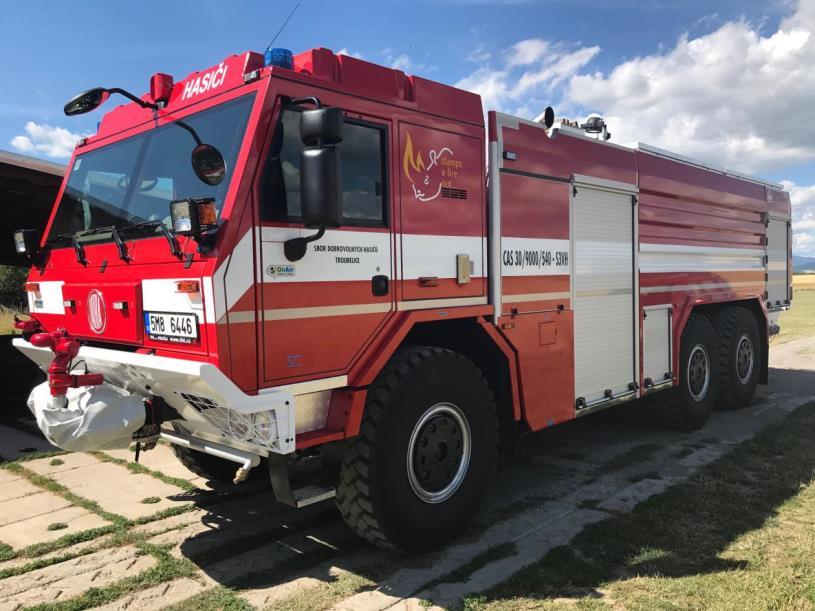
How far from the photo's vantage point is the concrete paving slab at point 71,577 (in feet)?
11.2

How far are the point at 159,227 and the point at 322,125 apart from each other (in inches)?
43.3

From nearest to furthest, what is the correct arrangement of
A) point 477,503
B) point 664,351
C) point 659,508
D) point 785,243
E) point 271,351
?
1. point 271,351
2. point 477,503
3. point 659,508
4. point 664,351
5. point 785,243

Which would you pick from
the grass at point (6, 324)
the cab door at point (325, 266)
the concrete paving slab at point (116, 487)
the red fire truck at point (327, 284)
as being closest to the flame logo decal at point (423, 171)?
the red fire truck at point (327, 284)

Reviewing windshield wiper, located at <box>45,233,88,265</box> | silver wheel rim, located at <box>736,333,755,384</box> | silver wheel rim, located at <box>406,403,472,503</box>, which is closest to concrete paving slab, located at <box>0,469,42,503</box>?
windshield wiper, located at <box>45,233,88,265</box>

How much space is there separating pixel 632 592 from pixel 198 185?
3.20 m

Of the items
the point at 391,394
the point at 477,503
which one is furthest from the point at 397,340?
the point at 477,503

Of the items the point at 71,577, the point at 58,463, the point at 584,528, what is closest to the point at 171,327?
the point at 71,577

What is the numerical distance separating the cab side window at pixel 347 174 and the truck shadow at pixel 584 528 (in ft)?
6.74

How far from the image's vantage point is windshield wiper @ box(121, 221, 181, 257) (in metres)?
3.11

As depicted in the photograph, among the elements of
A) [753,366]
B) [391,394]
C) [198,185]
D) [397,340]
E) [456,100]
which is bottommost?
[753,366]

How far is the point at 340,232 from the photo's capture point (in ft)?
11.3

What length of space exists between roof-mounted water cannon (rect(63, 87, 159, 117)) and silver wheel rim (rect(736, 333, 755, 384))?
715cm

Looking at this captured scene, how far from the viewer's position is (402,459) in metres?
3.66

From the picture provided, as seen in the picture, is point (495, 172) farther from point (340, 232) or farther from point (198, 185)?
point (198, 185)
